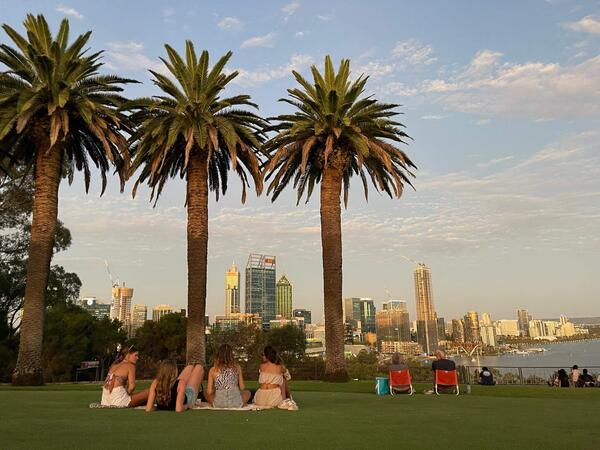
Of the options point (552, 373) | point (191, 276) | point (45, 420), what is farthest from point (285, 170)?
point (45, 420)

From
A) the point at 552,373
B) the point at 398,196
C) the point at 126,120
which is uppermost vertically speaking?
the point at 126,120

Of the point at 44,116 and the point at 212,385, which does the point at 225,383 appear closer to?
the point at 212,385

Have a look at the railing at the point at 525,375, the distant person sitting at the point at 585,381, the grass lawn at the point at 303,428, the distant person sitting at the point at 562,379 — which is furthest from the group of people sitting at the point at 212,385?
the distant person sitting at the point at 585,381

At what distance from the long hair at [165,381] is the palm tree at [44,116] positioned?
15.1m

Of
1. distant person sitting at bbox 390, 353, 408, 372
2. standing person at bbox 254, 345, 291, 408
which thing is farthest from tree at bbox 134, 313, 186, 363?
standing person at bbox 254, 345, 291, 408

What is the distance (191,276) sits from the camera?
2355cm

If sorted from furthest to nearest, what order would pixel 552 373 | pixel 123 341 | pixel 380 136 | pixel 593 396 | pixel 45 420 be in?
pixel 123 341, pixel 380 136, pixel 552 373, pixel 593 396, pixel 45 420

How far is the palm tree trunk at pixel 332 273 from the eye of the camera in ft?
76.4

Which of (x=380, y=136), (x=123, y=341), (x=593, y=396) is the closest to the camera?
(x=593, y=396)

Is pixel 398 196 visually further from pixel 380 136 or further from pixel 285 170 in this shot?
pixel 285 170

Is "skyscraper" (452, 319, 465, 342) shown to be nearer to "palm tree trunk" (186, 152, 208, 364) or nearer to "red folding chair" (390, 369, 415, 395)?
"palm tree trunk" (186, 152, 208, 364)

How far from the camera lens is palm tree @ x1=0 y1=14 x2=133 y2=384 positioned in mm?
21453

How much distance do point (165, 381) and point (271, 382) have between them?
205cm

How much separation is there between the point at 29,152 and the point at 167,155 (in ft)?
23.4
